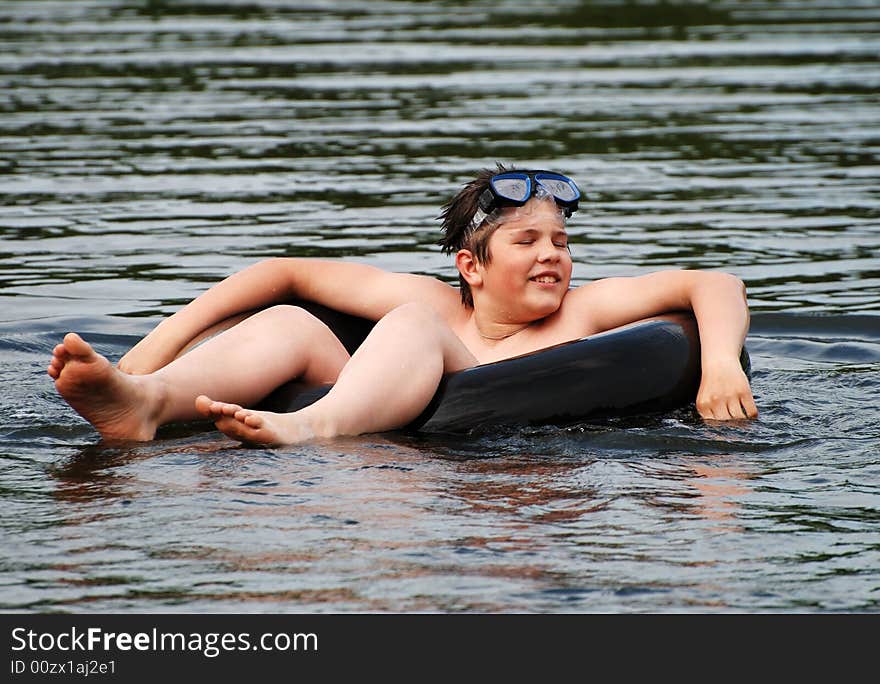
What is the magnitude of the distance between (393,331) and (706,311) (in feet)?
3.90

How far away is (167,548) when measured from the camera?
4137 mm

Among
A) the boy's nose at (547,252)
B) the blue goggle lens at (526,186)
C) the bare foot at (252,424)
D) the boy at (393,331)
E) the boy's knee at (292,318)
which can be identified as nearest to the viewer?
the bare foot at (252,424)

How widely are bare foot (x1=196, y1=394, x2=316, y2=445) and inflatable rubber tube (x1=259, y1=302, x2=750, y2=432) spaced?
0.51 meters

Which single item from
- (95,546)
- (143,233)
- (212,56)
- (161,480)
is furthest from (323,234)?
(212,56)

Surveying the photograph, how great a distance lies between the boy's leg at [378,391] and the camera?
508 cm

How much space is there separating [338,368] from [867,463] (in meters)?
2.00

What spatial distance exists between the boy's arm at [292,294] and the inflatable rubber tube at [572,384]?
0.63 m

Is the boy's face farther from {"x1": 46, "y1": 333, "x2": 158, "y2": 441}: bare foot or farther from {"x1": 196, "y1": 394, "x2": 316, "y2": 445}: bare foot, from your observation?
{"x1": 46, "y1": 333, "x2": 158, "y2": 441}: bare foot

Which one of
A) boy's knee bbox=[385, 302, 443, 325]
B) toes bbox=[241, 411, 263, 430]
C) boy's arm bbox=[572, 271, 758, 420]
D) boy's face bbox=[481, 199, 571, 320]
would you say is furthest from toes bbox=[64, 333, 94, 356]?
boy's arm bbox=[572, 271, 758, 420]

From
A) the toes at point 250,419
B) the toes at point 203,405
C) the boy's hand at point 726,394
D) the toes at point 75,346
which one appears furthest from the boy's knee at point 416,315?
the toes at point 75,346

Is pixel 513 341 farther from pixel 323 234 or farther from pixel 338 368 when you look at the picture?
pixel 323 234

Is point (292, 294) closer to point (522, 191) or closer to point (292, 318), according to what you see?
point (292, 318)

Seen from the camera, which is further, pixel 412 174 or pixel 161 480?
pixel 412 174

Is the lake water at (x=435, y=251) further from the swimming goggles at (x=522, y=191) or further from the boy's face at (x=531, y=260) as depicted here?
the swimming goggles at (x=522, y=191)
